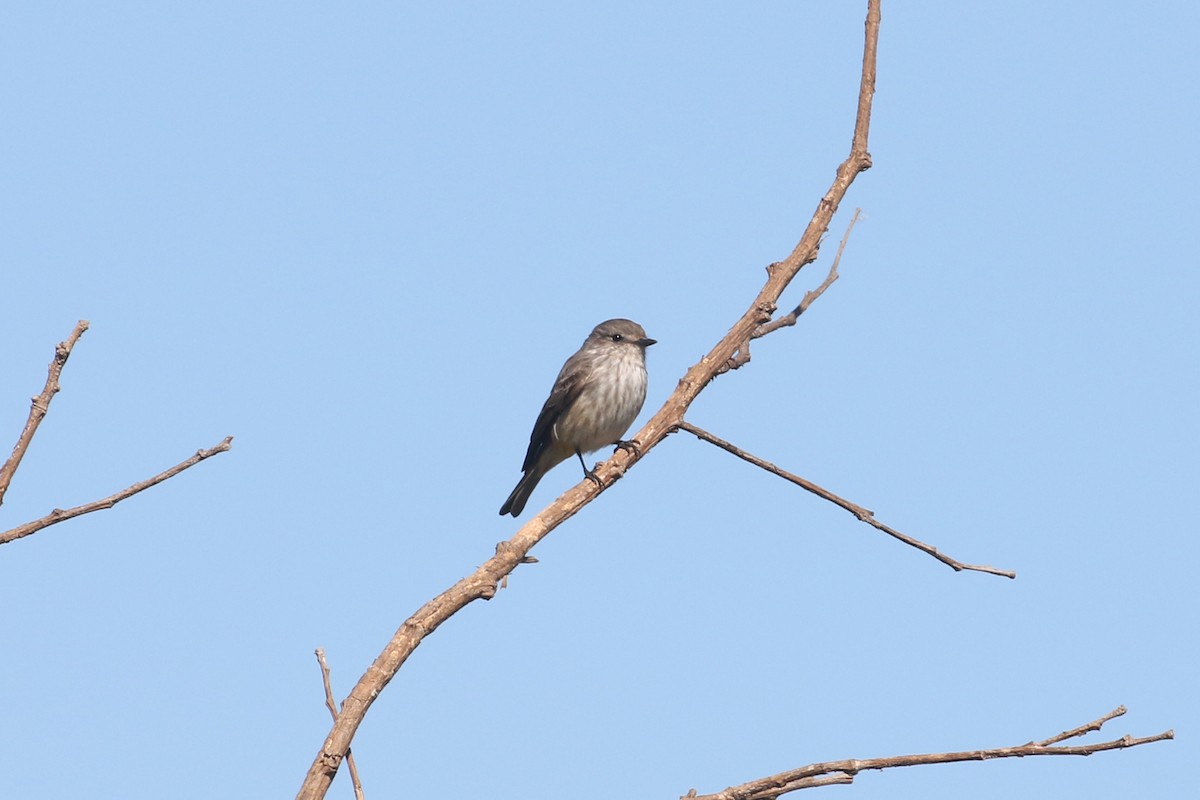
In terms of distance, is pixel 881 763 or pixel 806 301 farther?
pixel 806 301

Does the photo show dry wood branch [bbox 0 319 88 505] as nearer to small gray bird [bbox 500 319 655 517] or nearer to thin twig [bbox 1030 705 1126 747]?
thin twig [bbox 1030 705 1126 747]

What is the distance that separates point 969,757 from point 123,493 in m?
2.38

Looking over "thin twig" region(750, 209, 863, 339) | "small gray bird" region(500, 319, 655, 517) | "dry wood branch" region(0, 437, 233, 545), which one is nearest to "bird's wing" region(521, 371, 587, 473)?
"small gray bird" region(500, 319, 655, 517)

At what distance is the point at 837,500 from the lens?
5.68 m

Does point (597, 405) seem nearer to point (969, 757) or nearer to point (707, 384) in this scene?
point (707, 384)

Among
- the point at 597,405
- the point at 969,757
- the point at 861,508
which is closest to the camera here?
the point at 969,757

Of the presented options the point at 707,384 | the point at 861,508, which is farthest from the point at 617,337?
the point at 861,508

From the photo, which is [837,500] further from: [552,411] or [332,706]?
[552,411]

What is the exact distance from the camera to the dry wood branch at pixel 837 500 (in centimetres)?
516

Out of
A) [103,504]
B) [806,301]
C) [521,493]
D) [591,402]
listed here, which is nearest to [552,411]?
[591,402]

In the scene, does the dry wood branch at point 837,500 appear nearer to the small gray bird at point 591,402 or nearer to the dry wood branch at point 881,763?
the dry wood branch at point 881,763

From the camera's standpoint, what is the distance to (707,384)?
6.36m

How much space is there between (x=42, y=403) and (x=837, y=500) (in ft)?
9.50

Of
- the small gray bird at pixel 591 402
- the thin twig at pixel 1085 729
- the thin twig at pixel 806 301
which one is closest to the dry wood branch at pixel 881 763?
the thin twig at pixel 1085 729
